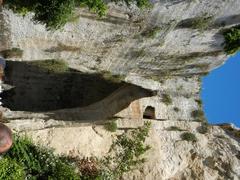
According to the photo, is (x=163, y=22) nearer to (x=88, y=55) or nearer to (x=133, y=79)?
(x=88, y=55)

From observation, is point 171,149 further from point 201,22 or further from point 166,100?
point 201,22

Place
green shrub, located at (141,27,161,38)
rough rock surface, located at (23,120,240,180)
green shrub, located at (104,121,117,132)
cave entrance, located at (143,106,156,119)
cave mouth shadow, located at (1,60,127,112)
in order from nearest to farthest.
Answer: rough rock surface, located at (23,120,240,180) → green shrub, located at (141,27,161,38) → green shrub, located at (104,121,117,132) → cave entrance, located at (143,106,156,119) → cave mouth shadow, located at (1,60,127,112)

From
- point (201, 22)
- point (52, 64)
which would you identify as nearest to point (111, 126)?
point (52, 64)

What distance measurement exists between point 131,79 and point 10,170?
604cm

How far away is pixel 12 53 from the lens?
11.7m

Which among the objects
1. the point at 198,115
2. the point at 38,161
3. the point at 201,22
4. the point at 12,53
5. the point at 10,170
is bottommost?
the point at 10,170

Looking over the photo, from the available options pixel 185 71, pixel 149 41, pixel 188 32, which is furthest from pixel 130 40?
pixel 185 71

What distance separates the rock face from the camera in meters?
11.7

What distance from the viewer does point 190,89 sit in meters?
Result: 16.5

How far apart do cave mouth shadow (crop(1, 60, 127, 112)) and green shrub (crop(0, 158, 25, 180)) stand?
545cm

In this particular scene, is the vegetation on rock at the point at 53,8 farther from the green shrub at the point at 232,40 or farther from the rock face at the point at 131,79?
the green shrub at the point at 232,40

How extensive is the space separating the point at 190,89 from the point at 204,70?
82 cm

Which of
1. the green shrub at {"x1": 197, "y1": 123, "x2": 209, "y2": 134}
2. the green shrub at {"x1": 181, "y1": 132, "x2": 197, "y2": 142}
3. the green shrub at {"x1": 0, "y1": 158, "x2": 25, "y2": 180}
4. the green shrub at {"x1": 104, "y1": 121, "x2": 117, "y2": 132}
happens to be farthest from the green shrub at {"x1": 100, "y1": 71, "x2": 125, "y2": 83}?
the green shrub at {"x1": 0, "y1": 158, "x2": 25, "y2": 180}

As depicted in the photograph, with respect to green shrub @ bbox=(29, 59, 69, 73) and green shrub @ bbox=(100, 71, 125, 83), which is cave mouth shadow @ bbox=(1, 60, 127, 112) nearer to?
green shrub @ bbox=(100, 71, 125, 83)
